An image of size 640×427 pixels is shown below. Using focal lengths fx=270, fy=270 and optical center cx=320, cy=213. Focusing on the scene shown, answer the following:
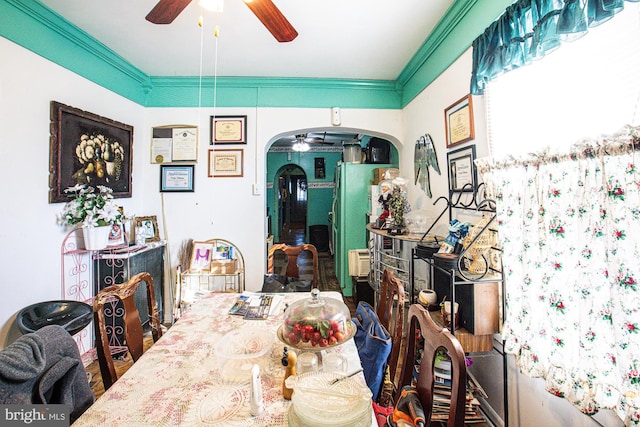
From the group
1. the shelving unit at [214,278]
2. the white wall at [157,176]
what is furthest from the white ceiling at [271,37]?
the shelving unit at [214,278]

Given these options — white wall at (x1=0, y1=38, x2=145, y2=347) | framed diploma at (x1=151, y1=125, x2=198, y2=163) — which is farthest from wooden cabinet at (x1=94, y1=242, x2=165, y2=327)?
framed diploma at (x1=151, y1=125, x2=198, y2=163)

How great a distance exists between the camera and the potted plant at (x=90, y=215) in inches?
85.1

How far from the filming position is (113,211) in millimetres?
2273

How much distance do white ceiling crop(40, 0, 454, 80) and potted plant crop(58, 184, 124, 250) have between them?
132 centimetres

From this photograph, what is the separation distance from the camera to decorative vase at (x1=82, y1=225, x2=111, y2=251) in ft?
7.16

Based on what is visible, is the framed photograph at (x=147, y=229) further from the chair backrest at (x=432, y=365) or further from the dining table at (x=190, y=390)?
the chair backrest at (x=432, y=365)

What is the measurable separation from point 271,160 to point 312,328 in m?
6.28

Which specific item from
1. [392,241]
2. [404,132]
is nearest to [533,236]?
[392,241]

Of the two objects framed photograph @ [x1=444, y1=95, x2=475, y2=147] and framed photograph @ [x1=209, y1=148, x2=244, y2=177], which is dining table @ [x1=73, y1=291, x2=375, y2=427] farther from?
framed photograph @ [x1=209, y1=148, x2=244, y2=177]

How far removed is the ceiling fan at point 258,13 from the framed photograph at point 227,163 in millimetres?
1603

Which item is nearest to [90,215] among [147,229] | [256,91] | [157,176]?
[147,229]

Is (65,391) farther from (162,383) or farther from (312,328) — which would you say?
(312,328)

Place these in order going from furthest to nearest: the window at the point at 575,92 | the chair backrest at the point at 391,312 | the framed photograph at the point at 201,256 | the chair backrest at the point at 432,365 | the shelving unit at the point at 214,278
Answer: the framed photograph at the point at 201,256, the shelving unit at the point at 214,278, the chair backrest at the point at 391,312, the window at the point at 575,92, the chair backrest at the point at 432,365

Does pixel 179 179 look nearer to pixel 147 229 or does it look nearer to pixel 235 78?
pixel 147 229
